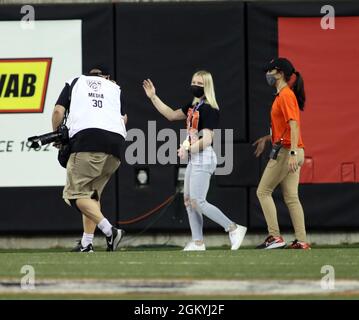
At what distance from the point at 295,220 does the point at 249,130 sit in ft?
8.73

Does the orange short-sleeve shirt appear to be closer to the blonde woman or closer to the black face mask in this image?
the blonde woman

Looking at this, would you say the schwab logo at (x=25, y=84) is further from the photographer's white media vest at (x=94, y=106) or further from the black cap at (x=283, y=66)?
the black cap at (x=283, y=66)

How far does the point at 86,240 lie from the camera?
11.9 meters

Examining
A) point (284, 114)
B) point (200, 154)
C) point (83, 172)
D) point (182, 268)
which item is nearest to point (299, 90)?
point (284, 114)

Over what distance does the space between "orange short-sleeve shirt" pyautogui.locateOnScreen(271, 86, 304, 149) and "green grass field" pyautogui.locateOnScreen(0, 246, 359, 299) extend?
134 centimetres

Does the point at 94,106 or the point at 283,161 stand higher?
the point at 94,106

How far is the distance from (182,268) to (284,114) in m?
2.91

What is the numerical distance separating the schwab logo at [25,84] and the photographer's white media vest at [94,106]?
277cm

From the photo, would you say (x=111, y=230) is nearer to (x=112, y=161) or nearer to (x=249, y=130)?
(x=112, y=161)

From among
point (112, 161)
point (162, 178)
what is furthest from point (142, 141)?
point (112, 161)

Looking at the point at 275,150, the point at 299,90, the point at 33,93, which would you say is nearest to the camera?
the point at 275,150

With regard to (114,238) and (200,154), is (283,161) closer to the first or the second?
(200,154)

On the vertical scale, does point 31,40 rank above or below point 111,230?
above

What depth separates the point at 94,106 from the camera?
460 inches
